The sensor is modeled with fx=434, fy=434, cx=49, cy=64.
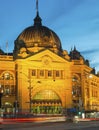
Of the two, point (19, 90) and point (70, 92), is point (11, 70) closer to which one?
point (19, 90)

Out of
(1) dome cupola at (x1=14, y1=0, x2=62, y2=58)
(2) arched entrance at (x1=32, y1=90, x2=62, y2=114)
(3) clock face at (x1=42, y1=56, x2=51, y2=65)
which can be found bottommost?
(2) arched entrance at (x1=32, y1=90, x2=62, y2=114)

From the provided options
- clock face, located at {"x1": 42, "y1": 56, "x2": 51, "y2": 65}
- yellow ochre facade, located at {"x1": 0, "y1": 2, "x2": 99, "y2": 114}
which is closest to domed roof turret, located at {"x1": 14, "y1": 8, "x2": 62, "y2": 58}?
yellow ochre facade, located at {"x1": 0, "y1": 2, "x2": 99, "y2": 114}

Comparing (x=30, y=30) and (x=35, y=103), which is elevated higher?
(x=30, y=30)

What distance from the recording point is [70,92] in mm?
134750

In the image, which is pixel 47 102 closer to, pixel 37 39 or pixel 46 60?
pixel 46 60

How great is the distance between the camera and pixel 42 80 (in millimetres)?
132250

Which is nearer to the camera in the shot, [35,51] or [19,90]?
[19,90]

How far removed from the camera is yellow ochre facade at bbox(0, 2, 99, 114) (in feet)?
425

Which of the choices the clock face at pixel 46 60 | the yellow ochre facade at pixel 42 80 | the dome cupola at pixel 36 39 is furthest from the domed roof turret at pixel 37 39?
the clock face at pixel 46 60

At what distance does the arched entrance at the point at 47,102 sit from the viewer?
5187 inches

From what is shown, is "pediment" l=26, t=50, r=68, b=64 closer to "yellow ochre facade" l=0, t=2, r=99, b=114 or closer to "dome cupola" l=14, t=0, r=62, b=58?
"yellow ochre facade" l=0, t=2, r=99, b=114

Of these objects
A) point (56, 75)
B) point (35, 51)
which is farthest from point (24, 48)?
point (56, 75)

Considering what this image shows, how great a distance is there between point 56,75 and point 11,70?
14137 mm

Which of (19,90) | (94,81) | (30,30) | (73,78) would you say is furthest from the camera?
(94,81)
